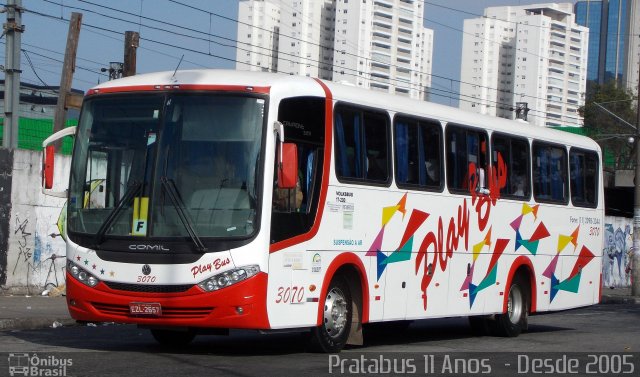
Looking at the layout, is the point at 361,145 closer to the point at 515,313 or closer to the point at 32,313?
the point at 515,313

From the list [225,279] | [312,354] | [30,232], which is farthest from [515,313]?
[30,232]

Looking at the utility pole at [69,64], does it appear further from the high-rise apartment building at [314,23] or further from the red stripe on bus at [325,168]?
the high-rise apartment building at [314,23]

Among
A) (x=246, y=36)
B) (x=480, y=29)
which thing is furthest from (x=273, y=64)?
(x=480, y=29)

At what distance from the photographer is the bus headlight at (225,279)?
1147 centimetres

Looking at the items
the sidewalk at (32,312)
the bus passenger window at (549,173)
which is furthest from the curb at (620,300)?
the sidewalk at (32,312)

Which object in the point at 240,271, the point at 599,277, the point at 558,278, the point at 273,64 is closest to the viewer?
the point at 240,271

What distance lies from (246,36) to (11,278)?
16060 cm

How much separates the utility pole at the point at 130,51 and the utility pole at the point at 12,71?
214cm

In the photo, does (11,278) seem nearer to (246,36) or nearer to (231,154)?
(231,154)

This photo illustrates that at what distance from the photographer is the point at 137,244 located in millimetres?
11695

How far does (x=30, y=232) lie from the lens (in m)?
21.6

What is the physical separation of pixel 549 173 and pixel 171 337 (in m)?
7.57

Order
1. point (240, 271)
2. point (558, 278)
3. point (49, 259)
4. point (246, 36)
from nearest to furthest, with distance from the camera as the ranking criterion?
point (240, 271) < point (558, 278) < point (49, 259) < point (246, 36)

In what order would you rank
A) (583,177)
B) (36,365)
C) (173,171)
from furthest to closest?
(583,177), (173,171), (36,365)
